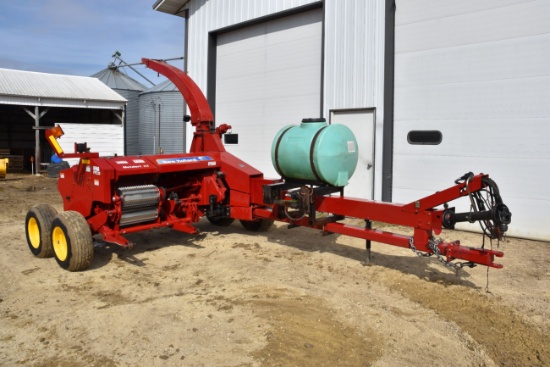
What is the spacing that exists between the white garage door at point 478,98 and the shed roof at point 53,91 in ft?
51.8

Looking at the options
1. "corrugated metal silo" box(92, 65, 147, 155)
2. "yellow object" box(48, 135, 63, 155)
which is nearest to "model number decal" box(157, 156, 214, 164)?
"yellow object" box(48, 135, 63, 155)

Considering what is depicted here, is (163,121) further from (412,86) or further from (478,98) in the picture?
(478,98)

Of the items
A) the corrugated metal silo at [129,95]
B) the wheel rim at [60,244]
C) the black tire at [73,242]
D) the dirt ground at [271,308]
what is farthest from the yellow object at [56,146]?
the corrugated metal silo at [129,95]

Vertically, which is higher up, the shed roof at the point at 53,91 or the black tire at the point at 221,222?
the shed roof at the point at 53,91

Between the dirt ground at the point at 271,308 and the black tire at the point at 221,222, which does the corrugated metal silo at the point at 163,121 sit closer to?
the black tire at the point at 221,222

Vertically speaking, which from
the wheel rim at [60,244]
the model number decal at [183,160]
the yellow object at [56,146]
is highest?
the yellow object at [56,146]

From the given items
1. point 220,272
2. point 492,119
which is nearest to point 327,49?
point 492,119

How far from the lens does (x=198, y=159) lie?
6.39 metres

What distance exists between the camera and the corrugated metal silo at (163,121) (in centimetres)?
2225

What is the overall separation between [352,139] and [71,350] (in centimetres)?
360

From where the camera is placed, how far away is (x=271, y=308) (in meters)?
4.10

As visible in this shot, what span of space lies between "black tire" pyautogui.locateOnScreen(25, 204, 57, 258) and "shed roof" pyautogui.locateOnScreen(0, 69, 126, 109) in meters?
14.9

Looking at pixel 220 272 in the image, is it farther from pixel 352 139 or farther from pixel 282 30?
pixel 282 30

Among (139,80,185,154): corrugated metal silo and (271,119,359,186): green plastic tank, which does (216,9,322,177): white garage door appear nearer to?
(271,119,359,186): green plastic tank
